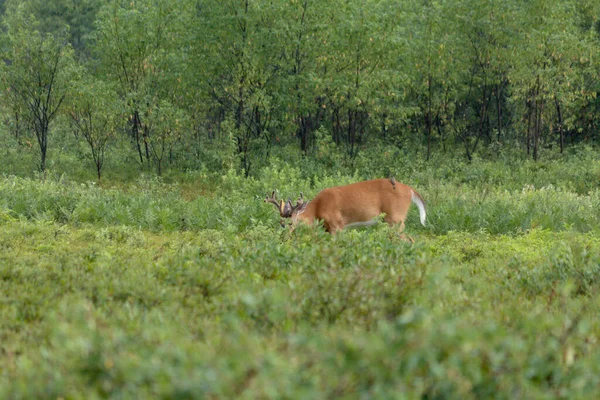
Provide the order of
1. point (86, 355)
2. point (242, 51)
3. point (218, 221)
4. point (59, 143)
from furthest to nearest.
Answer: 1. point (59, 143)
2. point (242, 51)
3. point (218, 221)
4. point (86, 355)

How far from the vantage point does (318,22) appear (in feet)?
75.1

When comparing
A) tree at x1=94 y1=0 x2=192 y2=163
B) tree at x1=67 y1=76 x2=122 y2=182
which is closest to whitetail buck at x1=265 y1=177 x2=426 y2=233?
tree at x1=67 y1=76 x2=122 y2=182

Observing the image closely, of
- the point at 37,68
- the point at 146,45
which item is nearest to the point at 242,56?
the point at 146,45

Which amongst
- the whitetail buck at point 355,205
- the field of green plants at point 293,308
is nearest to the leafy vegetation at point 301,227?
the field of green plants at point 293,308

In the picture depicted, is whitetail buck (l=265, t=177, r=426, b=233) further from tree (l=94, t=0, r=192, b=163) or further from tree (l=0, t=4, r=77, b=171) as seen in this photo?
tree (l=0, t=4, r=77, b=171)

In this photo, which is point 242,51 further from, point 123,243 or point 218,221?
point 123,243

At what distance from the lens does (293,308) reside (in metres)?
4.48

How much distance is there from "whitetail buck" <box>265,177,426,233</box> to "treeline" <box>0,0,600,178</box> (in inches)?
456

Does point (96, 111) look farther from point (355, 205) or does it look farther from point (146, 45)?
point (355, 205)

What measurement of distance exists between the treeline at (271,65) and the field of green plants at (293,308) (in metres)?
11.0

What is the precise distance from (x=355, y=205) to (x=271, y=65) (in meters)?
14.0

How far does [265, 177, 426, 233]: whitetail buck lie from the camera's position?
10.6 m

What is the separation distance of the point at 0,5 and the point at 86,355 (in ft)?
231

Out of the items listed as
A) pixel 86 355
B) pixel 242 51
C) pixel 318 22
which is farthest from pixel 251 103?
pixel 86 355
